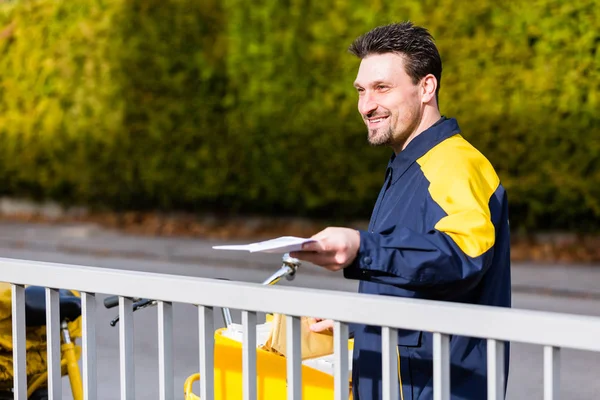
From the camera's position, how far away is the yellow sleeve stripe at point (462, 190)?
2225mm

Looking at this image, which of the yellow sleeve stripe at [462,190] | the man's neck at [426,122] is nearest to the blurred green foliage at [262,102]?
the man's neck at [426,122]

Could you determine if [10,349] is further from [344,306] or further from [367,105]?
[344,306]

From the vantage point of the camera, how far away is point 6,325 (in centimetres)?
362

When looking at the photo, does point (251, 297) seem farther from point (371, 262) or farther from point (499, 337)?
point (499, 337)

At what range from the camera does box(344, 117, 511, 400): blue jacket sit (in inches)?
86.4

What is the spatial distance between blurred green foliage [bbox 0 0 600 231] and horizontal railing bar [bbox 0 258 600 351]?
31.4 ft

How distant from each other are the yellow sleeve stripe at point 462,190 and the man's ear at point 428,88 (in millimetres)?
119

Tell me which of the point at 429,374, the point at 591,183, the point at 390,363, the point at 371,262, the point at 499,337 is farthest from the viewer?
the point at 591,183

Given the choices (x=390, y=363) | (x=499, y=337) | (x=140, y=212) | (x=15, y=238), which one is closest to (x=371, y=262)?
(x=390, y=363)

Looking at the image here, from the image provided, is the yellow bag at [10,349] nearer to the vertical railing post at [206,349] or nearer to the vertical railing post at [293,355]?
the vertical railing post at [206,349]

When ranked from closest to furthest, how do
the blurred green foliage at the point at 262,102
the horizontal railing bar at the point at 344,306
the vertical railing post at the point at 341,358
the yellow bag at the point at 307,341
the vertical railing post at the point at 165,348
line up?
the horizontal railing bar at the point at 344,306
the vertical railing post at the point at 341,358
the vertical railing post at the point at 165,348
the yellow bag at the point at 307,341
the blurred green foliage at the point at 262,102

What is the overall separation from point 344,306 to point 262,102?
12.1 metres

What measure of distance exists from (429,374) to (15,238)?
1263 cm

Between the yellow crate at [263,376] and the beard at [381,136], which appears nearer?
the beard at [381,136]
